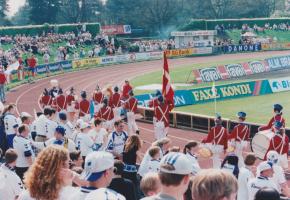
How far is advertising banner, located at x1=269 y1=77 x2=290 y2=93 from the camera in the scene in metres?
32.1

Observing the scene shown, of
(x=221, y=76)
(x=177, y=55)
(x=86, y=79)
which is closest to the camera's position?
(x=221, y=76)

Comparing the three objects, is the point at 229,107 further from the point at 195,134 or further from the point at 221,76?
the point at 221,76

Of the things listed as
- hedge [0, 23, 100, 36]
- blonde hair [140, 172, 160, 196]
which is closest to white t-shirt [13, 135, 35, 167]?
blonde hair [140, 172, 160, 196]

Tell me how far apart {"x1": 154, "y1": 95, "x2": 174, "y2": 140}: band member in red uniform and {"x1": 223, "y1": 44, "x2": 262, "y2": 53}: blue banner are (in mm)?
43263

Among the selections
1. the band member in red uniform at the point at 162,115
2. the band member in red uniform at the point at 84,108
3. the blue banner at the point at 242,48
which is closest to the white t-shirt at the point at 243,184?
the band member in red uniform at the point at 162,115

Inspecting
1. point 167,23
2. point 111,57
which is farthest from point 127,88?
point 167,23

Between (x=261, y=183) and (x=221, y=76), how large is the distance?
30.5 metres

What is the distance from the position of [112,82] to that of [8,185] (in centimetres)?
3281

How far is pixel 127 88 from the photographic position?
23.4 meters

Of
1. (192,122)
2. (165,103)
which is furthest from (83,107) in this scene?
→ (192,122)

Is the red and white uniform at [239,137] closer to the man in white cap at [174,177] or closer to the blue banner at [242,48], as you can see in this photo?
the man in white cap at [174,177]

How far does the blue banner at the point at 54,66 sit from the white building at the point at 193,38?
60.3 feet

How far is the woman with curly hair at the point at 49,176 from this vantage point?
5.01 m

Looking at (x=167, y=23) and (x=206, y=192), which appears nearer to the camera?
(x=206, y=192)
